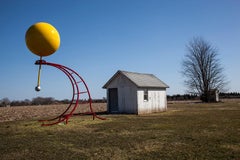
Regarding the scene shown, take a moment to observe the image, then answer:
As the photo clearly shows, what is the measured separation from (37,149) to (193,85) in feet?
147

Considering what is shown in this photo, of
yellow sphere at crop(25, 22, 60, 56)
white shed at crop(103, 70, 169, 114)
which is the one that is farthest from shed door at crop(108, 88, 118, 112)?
yellow sphere at crop(25, 22, 60, 56)

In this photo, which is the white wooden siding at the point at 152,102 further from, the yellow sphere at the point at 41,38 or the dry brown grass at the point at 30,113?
the yellow sphere at the point at 41,38

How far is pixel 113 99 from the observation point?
23594 mm

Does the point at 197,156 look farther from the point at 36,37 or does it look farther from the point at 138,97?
the point at 138,97

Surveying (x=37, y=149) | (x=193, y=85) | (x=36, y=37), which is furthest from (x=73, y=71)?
(x=193, y=85)

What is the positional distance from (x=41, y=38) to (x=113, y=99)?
1348cm

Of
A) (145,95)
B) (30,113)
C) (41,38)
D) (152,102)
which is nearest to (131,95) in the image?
(145,95)

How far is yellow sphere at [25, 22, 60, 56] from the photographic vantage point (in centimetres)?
1119

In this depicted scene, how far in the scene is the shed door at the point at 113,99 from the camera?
76.2 ft

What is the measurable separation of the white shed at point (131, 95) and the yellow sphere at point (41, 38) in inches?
420

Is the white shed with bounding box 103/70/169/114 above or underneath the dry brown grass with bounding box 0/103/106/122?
above

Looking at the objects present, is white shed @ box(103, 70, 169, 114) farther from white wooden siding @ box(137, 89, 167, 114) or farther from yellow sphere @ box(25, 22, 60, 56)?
yellow sphere @ box(25, 22, 60, 56)

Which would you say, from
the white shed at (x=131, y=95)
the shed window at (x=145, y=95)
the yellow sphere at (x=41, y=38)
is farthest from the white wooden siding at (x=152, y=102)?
the yellow sphere at (x=41, y=38)

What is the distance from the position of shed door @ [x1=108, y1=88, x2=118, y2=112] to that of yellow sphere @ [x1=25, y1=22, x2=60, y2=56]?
1208cm
